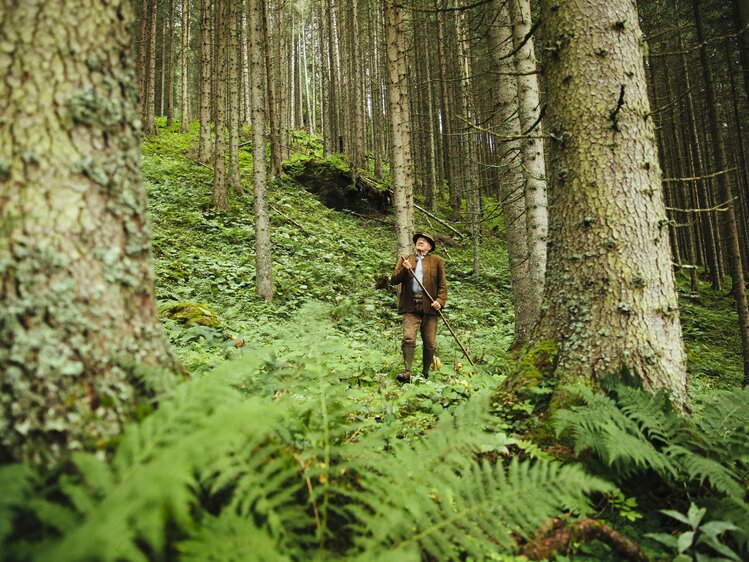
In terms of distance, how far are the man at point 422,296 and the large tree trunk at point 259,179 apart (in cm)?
428

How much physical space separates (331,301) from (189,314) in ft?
11.8

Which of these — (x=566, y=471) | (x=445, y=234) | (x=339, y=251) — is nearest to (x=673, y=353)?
(x=566, y=471)

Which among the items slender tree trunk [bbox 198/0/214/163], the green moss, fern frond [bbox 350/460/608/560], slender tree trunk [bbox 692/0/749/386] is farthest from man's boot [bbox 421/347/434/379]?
slender tree trunk [bbox 198/0/214/163]

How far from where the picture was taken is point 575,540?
2037mm

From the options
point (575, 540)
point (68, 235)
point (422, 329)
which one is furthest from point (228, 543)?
point (422, 329)

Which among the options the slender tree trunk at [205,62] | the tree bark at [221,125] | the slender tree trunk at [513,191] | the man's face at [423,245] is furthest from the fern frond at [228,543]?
the slender tree trunk at [205,62]

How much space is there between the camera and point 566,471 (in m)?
1.78

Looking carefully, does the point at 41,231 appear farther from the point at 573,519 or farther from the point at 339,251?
the point at 339,251

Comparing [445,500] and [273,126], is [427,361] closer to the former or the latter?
[445,500]

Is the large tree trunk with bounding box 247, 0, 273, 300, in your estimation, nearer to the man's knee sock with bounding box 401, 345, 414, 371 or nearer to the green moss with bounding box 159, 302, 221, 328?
the green moss with bounding box 159, 302, 221, 328

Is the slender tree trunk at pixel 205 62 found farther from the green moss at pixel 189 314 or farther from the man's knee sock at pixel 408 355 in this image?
the man's knee sock at pixel 408 355

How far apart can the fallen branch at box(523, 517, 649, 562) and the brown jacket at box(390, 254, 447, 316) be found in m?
4.45

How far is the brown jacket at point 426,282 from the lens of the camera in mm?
6527

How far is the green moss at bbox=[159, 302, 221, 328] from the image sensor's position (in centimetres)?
713
